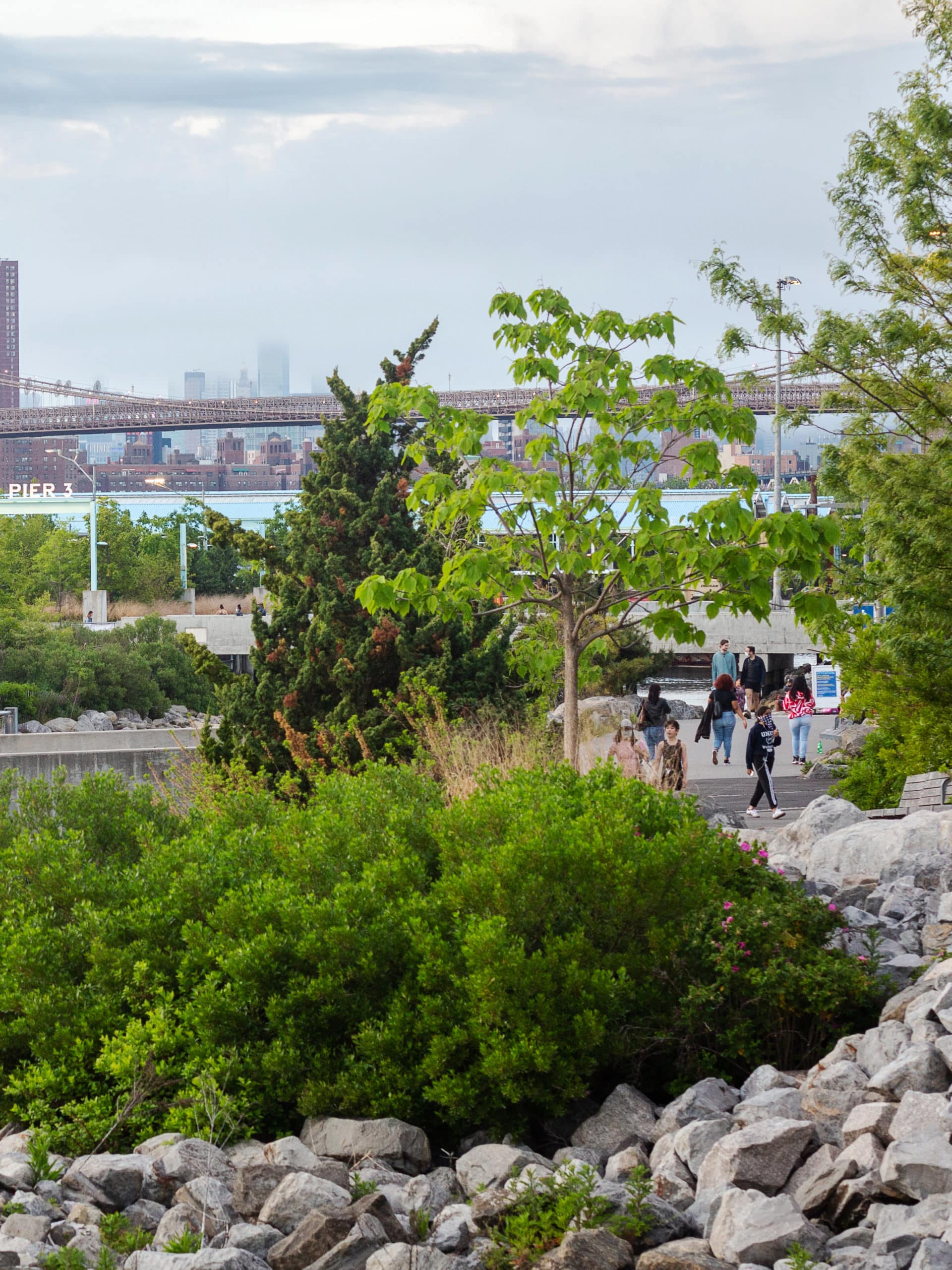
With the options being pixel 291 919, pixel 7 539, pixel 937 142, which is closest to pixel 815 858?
pixel 291 919

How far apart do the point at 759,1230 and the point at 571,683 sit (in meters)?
5.77

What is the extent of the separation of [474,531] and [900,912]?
4.09 meters

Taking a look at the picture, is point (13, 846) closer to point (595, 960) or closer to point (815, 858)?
point (595, 960)

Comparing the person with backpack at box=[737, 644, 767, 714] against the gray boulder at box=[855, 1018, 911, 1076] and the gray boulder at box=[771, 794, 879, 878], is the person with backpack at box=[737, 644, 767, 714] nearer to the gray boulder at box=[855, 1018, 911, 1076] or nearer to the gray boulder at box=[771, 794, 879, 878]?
the gray boulder at box=[771, 794, 879, 878]

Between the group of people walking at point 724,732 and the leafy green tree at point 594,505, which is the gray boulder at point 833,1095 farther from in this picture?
the group of people walking at point 724,732

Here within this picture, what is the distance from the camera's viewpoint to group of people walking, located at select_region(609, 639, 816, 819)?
1242cm

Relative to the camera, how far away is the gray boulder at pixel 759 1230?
12.5 feet

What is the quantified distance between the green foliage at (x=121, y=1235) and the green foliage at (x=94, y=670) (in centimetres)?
3296

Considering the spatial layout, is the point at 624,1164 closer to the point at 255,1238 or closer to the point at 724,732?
the point at 255,1238

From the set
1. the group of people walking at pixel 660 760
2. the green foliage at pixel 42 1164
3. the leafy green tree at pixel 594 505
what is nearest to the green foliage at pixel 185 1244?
the green foliage at pixel 42 1164

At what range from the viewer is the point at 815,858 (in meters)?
9.14

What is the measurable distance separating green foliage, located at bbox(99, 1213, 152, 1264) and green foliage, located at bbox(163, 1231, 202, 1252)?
0.11 metres

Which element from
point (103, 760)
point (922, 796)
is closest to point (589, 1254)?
point (922, 796)

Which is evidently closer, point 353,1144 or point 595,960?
point 353,1144
